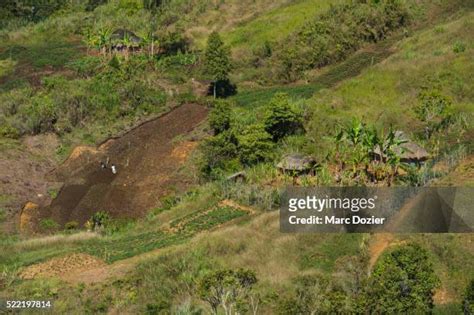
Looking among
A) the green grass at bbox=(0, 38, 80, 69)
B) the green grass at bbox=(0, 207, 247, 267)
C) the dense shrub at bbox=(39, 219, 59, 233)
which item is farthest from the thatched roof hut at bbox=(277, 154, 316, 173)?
the green grass at bbox=(0, 38, 80, 69)

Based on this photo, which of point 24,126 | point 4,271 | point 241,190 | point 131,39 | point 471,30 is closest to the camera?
point 4,271

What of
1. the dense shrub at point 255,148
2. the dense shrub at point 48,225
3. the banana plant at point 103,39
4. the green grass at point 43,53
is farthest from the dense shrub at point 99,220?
the green grass at point 43,53

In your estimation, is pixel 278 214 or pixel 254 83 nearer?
pixel 278 214

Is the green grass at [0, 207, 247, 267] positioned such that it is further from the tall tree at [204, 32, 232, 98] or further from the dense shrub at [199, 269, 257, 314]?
the tall tree at [204, 32, 232, 98]

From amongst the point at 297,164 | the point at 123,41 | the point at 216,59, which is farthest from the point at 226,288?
the point at 123,41

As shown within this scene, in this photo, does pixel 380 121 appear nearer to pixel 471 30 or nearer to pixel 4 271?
pixel 471 30

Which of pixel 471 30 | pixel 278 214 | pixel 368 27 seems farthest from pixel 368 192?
pixel 368 27

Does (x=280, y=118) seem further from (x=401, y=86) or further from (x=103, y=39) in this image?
(x=103, y=39)
